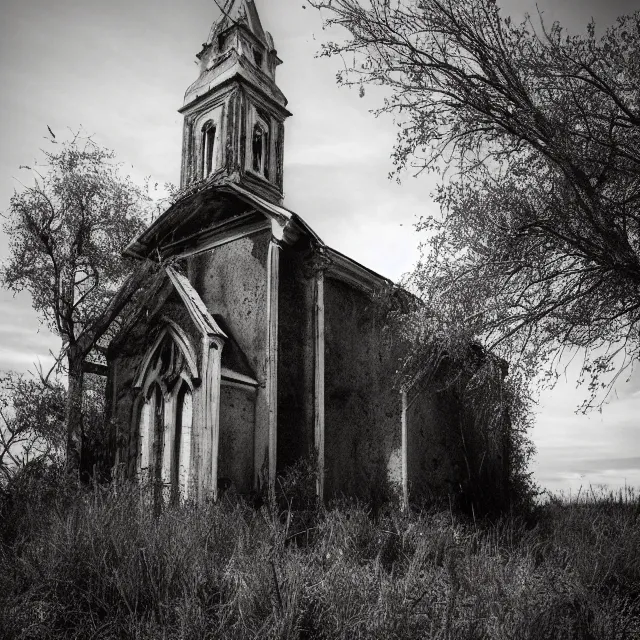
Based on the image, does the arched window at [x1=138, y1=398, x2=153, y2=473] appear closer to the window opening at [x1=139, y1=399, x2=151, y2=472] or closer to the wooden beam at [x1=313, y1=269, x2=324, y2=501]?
the window opening at [x1=139, y1=399, x2=151, y2=472]

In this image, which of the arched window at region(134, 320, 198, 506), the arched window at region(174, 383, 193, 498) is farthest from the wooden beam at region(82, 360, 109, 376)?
the arched window at region(174, 383, 193, 498)

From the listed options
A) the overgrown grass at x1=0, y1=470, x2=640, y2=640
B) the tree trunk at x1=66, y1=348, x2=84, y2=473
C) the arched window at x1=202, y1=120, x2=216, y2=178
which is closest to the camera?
the overgrown grass at x1=0, y1=470, x2=640, y2=640

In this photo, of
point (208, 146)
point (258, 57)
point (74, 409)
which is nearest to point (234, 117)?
point (208, 146)

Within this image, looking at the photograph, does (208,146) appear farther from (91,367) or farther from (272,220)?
(91,367)

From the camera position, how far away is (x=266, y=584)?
5.29 meters

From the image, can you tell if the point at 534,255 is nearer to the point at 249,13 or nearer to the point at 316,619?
the point at 316,619

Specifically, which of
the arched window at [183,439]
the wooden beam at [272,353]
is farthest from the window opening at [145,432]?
the wooden beam at [272,353]

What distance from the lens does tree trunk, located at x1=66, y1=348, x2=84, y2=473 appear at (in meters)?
12.9

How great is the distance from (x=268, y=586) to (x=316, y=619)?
494 mm

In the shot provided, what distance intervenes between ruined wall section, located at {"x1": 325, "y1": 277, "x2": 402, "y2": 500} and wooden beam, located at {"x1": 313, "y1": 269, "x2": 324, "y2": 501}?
22.4 inches

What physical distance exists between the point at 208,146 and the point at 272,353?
334 inches

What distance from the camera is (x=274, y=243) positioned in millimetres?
11602

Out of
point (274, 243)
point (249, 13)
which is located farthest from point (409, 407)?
point (249, 13)

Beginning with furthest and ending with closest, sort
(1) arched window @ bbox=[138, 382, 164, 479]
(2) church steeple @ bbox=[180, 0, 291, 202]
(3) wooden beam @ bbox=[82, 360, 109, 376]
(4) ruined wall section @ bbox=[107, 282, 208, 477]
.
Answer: (2) church steeple @ bbox=[180, 0, 291, 202] < (3) wooden beam @ bbox=[82, 360, 109, 376] < (4) ruined wall section @ bbox=[107, 282, 208, 477] < (1) arched window @ bbox=[138, 382, 164, 479]
